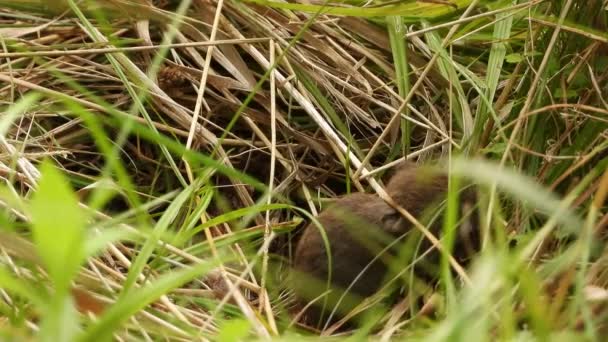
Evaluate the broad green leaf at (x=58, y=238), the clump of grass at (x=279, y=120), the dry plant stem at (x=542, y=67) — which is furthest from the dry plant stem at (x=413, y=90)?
the broad green leaf at (x=58, y=238)

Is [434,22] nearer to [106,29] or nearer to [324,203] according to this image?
[324,203]

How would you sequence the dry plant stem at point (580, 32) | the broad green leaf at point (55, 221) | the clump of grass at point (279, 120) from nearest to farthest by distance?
the broad green leaf at point (55, 221), the clump of grass at point (279, 120), the dry plant stem at point (580, 32)

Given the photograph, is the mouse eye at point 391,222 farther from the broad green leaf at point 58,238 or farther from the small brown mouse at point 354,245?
the broad green leaf at point 58,238

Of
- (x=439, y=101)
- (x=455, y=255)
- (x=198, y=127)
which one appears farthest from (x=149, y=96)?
(x=455, y=255)

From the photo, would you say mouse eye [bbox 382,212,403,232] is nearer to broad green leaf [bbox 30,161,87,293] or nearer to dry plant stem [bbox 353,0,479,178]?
dry plant stem [bbox 353,0,479,178]

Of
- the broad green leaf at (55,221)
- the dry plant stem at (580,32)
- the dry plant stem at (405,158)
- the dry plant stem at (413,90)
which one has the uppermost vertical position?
the dry plant stem at (580,32)

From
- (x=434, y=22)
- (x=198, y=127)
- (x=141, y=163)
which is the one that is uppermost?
(x=434, y=22)

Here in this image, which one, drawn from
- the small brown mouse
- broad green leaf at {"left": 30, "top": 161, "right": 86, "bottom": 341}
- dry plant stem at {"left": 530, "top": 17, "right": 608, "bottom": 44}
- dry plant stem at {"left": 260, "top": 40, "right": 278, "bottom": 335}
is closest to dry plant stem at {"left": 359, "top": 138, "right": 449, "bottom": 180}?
the small brown mouse
